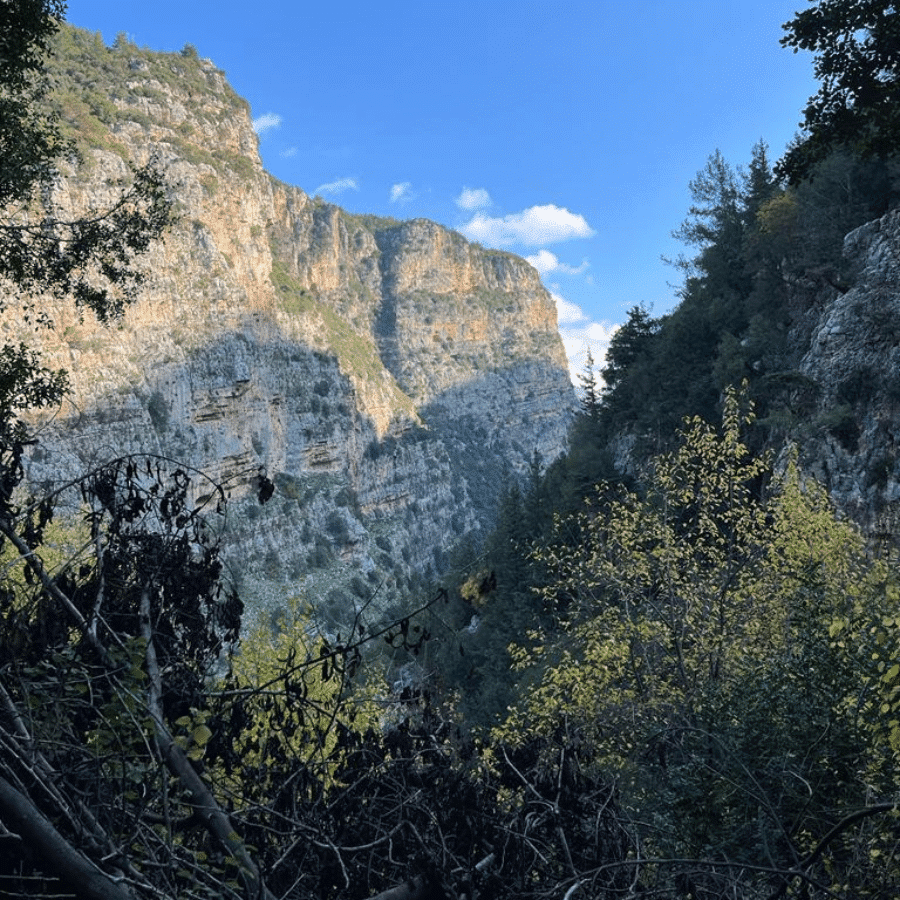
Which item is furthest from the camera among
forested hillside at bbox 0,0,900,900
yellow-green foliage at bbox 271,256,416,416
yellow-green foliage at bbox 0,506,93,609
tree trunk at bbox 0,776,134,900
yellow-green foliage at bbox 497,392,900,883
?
yellow-green foliage at bbox 271,256,416,416

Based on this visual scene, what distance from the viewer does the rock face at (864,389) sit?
2097 centimetres

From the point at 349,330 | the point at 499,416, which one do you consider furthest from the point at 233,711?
the point at 499,416

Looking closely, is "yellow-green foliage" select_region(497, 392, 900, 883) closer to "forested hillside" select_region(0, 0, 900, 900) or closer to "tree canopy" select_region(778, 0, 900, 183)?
"forested hillside" select_region(0, 0, 900, 900)

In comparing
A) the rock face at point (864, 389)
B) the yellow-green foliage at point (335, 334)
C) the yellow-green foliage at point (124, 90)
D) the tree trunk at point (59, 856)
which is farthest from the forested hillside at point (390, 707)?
the yellow-green foliage at point (335, 334)

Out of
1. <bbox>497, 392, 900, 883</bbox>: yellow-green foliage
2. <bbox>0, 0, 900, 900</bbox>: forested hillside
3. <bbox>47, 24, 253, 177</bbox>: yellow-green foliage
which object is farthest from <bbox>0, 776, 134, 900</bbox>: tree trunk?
<bbox>47, 24, 253, 177</bbox>: yellow-green foliage

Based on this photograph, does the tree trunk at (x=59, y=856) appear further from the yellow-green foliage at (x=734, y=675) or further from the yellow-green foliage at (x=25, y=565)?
the yellow-green foliage at (x=734, y=675)

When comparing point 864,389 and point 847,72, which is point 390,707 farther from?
point 864,389

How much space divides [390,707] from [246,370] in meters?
90.2

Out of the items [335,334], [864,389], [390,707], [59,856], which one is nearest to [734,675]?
[390,707]

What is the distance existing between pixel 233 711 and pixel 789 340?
100.0 ft

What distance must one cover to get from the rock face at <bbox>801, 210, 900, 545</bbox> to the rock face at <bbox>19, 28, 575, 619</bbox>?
104ft

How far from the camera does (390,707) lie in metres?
5.20

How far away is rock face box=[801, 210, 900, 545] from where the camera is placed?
21.0 m

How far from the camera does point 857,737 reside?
7.48 meters
